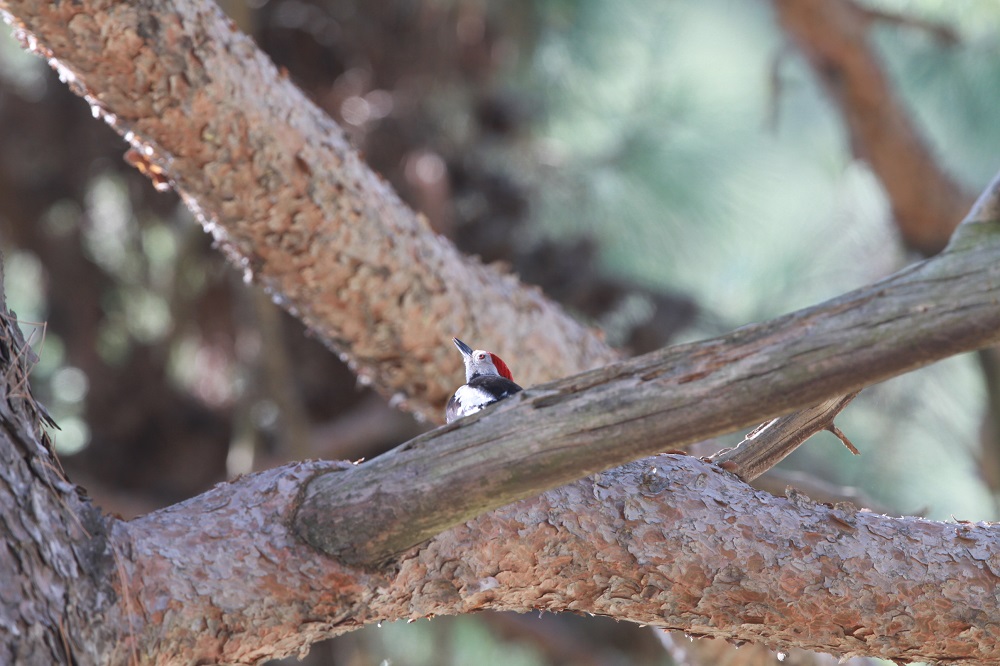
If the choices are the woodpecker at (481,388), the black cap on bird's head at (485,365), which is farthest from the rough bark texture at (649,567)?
the black cap on bird's head at (485,365)

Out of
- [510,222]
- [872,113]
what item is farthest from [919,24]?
[510,222]

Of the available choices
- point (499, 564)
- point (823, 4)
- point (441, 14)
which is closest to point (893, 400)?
point (823, 4)

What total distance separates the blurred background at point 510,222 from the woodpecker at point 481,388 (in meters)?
0.89

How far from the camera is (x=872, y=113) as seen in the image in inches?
115

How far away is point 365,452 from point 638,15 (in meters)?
1.95

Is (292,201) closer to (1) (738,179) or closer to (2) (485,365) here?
(2) (485,365)

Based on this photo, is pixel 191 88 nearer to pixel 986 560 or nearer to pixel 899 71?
pixel 986 560

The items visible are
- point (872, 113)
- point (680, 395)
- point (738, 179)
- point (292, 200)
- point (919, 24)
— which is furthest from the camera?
point (738, 179)

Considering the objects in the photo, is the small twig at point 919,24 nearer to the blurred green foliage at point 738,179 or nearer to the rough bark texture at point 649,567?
the blurred green foliage at point 738,179

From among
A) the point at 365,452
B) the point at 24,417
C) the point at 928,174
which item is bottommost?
the point at 24,417

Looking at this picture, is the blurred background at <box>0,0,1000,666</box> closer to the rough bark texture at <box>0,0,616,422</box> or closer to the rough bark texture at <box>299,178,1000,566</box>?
the rough bark texture at <box>0,0,616,422</box>

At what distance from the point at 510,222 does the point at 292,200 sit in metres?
1.60

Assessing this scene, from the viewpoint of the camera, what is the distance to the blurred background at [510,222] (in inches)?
120

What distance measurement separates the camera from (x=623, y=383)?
Result: 0.97 m
